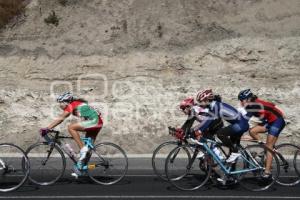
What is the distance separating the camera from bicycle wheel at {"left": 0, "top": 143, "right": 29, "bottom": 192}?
9094 millimetres

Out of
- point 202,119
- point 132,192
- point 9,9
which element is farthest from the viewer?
point 9,9

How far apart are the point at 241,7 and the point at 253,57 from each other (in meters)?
2.93

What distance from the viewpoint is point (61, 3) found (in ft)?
64.3

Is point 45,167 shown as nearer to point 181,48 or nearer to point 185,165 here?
point 185,165

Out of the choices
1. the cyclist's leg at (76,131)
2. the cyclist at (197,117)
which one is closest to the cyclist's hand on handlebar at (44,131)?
the cyclist's leg at (76,131)

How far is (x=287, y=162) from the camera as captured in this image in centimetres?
966

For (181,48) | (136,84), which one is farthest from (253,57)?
(136,84)

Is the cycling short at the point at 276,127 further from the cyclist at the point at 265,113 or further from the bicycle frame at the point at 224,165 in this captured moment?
the bicycle frame at the point at 224,165

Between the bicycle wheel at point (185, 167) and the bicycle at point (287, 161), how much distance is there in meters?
0.93

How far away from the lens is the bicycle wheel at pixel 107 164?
962 cm

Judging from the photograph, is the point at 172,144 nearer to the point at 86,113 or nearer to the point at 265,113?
the point at 86,113

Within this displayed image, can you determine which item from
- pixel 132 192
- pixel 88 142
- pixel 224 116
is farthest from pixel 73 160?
pixel 224 116

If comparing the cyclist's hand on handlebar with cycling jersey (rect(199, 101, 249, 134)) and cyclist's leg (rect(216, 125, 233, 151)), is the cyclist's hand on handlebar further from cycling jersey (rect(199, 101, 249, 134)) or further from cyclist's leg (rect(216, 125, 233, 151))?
cyclist's leg (rect(216, 125, 233, 151))

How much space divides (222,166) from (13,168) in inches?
145
